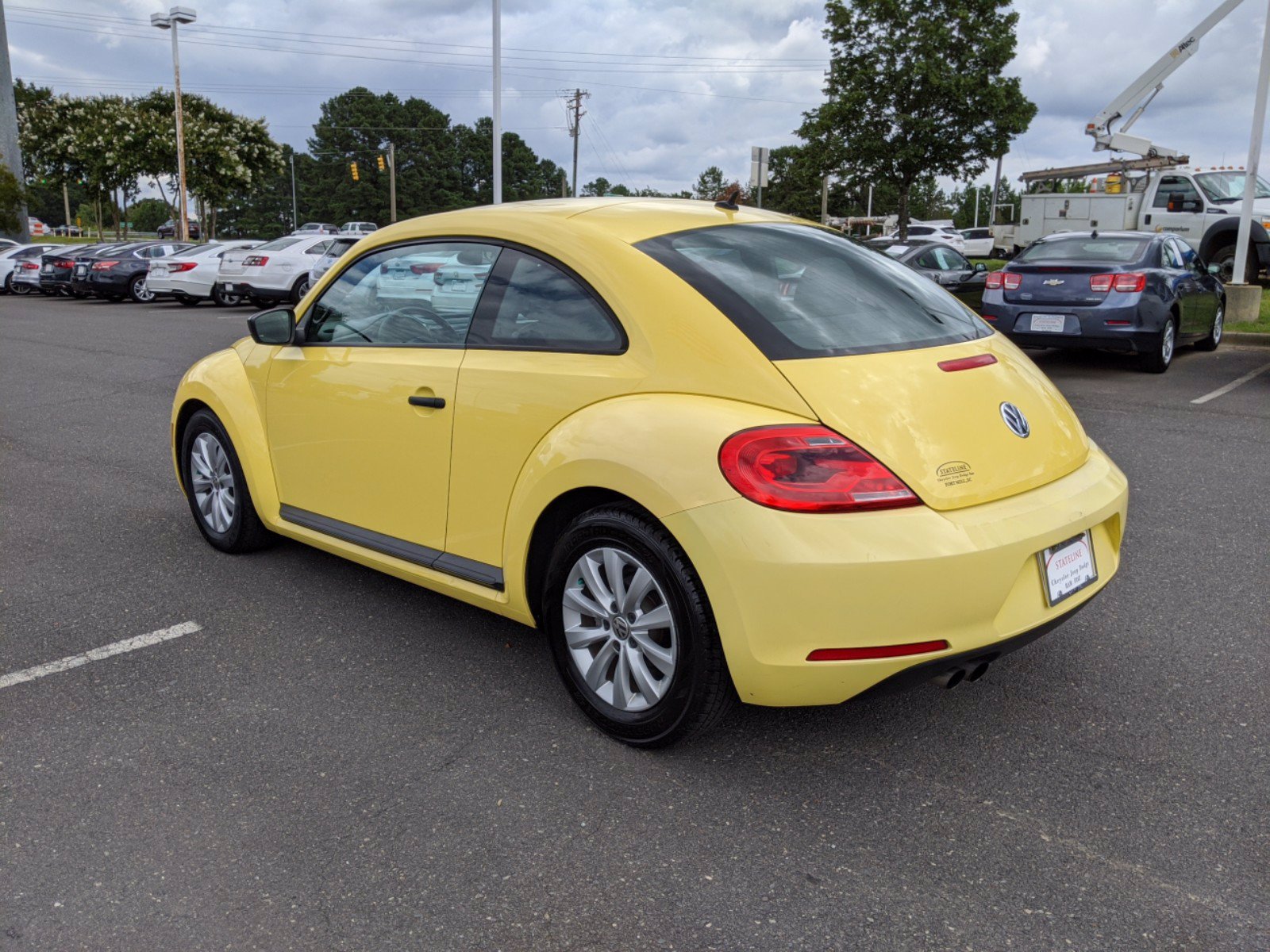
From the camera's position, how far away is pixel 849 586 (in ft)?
8.48

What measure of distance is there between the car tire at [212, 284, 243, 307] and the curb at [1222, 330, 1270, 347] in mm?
17372

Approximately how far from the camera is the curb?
1305cm

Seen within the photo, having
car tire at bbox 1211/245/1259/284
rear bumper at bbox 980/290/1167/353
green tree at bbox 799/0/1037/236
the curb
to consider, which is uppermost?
green tree at bbox 799/0/1037/236

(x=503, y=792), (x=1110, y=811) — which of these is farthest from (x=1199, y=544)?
(x=503, y=792)

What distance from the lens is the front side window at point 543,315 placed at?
3.17m

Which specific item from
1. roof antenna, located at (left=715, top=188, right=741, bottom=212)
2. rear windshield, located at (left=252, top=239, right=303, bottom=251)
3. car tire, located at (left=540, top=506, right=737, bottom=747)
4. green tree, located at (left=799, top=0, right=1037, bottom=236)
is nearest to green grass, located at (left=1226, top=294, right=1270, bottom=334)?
green tree, located at (left=799, top=0, right=1037, bottom=236)

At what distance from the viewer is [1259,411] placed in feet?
28.3

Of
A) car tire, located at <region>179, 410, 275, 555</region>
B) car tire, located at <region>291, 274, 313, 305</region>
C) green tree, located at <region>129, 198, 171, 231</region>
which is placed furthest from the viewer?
green tree, located at <region>129, 198, 171, 231</region>

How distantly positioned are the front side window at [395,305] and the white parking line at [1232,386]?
25.3 ft

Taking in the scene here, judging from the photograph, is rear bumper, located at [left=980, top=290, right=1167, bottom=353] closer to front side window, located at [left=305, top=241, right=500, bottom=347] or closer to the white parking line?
the white parking line

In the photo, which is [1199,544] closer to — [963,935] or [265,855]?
[963,935]

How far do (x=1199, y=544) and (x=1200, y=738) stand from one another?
7.10 feet

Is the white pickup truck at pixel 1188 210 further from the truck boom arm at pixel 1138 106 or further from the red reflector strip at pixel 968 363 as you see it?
the red reflector strip at pixel 968 363

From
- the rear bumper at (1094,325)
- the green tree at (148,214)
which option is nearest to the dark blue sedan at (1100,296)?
the rear bumper at (1094,325)
